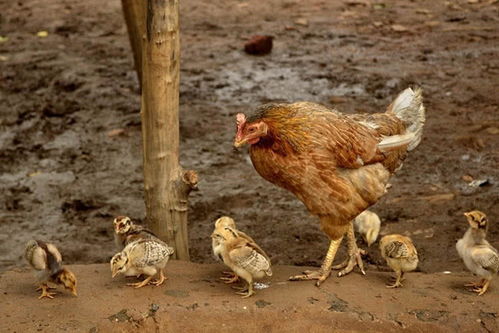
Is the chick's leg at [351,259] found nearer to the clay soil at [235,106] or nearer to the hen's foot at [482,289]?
the hen's foot at [482,289]

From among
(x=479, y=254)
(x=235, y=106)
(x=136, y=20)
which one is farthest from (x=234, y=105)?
(x=479, y=254)

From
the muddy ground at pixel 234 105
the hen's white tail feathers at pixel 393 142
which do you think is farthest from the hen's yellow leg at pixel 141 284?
the muddy ground at pixel 234 105

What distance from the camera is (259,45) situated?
12117mm

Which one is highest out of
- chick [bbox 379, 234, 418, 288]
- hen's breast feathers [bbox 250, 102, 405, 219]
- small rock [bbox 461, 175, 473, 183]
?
hen's breast feathers [bbox 250, 102, 405, 219]

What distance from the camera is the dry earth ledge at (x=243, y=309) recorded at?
5.05 m

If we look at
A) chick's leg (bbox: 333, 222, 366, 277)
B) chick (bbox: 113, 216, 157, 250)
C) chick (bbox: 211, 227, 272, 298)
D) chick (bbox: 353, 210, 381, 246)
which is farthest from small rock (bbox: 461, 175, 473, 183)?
chick (bbox: 113, 216, 157, 250)

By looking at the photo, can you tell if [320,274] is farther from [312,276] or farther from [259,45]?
[259,45]

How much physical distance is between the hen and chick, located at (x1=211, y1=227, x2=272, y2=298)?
0.48 meters

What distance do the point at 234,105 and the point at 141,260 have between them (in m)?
5.39

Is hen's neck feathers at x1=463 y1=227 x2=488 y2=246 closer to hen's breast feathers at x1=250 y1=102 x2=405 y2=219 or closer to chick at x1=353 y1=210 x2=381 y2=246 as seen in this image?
hen's breast feathers at x1=250 y1=102 x2=405 y2=219

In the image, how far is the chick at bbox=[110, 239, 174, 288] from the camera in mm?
5391

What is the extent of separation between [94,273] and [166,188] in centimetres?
90

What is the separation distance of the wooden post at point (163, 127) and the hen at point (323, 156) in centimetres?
80

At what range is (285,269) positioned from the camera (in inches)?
239
